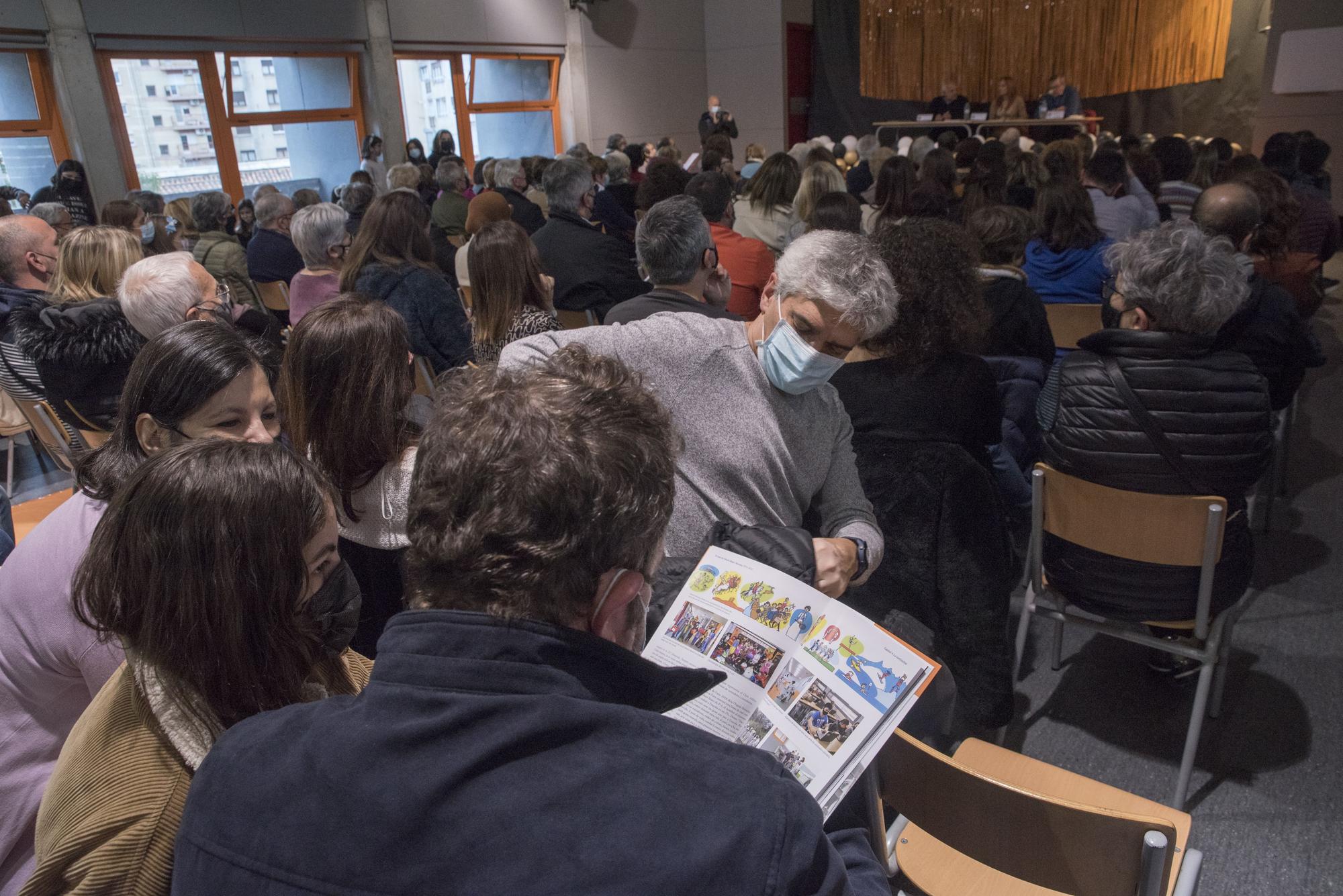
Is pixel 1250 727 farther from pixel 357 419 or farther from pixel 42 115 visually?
pixel 42 115

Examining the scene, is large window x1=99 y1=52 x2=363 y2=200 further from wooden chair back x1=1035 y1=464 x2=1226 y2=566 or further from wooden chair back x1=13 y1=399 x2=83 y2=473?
wooden chair back x1=1035 y1=464 x2=1226 y2=566

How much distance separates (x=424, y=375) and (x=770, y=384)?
2.29m

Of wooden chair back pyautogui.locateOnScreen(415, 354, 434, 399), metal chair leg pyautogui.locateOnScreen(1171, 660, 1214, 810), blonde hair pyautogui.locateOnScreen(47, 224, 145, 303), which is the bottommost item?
metal chair leg pyautogui.locateOnScreen(1171, 660, 1214, 810)

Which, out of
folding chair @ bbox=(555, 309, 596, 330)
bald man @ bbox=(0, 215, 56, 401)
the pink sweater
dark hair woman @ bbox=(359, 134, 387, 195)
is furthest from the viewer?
dark hair woman @ bbox=(359, 134, 387, 195)

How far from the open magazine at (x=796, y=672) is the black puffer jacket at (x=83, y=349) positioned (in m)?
2.46

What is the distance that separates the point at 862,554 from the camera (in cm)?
162

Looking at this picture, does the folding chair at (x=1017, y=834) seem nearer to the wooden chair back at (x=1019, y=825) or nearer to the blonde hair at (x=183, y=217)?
the wooden chair back at (x=1019, y=825)

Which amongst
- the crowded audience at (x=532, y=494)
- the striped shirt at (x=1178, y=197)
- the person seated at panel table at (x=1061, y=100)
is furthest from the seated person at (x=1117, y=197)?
the person seated at panel table at (x=1061, y=100)

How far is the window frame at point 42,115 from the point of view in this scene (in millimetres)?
7402

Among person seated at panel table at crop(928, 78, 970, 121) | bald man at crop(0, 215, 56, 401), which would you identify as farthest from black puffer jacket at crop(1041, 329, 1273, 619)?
person seated at panel table at crop(928, 78, 970, 121)

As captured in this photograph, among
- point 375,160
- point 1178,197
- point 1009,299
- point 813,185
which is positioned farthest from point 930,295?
point 375,160

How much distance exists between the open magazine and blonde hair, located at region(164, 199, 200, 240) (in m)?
5.12

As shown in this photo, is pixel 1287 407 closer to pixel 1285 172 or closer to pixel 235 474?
pixel 1285 172

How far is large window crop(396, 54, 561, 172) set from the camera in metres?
10.6
